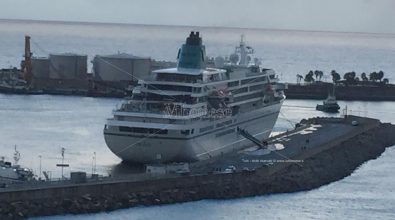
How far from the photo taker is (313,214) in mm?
34156

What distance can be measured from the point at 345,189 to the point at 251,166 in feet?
10.7

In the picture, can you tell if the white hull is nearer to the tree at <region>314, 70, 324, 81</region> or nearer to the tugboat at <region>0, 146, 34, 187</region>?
A: the tugboat at <region>0, 146, 34, 187</region>

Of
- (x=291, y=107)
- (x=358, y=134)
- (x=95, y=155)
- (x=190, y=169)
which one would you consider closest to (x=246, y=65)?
(x=358, y=134)

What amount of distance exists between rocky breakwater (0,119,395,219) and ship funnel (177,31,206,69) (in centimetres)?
501

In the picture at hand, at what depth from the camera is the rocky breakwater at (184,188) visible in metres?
30.1

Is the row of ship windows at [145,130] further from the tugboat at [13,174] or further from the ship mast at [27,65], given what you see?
the ship mast at [27,65]

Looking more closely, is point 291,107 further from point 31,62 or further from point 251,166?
point 251,166

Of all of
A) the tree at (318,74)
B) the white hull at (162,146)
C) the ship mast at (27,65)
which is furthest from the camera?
the tree at (318,74)

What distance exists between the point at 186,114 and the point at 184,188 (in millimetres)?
4629

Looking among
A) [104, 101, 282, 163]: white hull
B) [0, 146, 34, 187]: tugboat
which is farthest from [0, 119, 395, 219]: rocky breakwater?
[104, 101, 282, 163]: white hull

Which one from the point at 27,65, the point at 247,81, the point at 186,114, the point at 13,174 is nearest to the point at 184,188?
the point at 186,114

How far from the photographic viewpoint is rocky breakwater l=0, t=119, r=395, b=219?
30.1 m

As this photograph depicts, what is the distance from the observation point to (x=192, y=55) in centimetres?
4209

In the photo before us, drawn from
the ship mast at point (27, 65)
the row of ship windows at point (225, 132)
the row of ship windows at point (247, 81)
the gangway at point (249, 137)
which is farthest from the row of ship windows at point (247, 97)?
the ship mast at point (27, 65)
